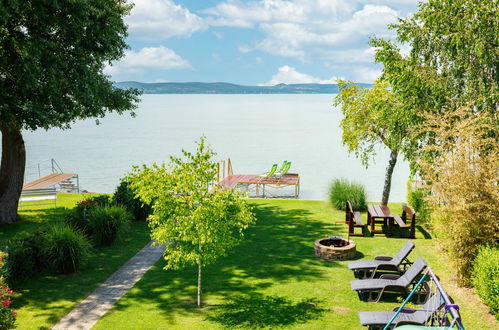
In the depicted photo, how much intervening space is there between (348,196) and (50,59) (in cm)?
1346

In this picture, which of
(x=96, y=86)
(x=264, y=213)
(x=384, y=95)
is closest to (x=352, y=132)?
(x=384, y=95)

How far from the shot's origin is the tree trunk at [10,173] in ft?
53.8

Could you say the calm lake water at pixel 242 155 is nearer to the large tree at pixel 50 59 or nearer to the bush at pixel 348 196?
the bush at pixel 348 196

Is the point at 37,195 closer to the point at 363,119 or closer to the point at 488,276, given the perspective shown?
the point at 363,119

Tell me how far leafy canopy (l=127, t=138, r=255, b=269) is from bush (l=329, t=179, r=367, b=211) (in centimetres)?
1111

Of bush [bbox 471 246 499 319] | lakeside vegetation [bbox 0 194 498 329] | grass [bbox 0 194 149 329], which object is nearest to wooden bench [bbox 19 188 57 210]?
grass [bbox 0 194 149 329]

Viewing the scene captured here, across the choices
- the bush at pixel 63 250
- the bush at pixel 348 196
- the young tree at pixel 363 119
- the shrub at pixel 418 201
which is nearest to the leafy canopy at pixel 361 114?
the young tree at pixel 363 119

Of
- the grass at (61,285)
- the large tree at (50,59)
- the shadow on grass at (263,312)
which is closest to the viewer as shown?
the shadow on grass at (263,312)

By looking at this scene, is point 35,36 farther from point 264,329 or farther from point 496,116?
point 496,116

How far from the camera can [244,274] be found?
11.6 meters

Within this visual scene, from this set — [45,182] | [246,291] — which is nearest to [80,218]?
[246,291]

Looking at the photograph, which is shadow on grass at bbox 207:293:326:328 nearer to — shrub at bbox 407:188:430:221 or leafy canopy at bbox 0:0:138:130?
leafy canopy at bbox 0:0:138:130

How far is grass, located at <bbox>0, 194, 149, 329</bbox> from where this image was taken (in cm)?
910

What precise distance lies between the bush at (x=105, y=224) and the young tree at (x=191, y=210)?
518cm
